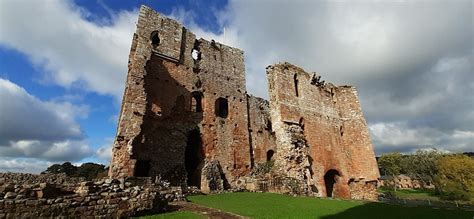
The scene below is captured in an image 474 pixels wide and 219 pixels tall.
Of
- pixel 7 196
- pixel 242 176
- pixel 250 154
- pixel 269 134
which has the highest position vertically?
pixel 269 134

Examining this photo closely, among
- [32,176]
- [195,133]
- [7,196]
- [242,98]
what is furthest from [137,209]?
[32,176]

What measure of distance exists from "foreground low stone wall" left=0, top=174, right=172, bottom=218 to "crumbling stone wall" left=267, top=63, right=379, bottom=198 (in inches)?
458

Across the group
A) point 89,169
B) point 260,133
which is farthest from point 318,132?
point 89,169

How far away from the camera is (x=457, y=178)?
37.0 metres

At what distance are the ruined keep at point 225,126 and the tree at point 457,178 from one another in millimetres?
21159

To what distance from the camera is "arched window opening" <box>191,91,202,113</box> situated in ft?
62.6

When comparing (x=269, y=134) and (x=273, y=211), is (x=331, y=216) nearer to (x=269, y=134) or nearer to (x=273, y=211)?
(x=273, y=211)

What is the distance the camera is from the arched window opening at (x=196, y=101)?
62.6ft

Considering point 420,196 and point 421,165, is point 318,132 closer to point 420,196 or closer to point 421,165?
point 420,196

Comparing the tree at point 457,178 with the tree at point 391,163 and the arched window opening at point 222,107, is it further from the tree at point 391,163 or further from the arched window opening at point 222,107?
the arched window opening at point 222,107

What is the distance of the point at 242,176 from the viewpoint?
18.8 meters

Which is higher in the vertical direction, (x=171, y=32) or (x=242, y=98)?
(x=171, y=32)

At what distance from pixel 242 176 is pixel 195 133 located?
14.2ft

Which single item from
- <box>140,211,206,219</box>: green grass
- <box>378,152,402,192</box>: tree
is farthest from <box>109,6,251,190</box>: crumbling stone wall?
<box>378,152,402,192</box>: tree
